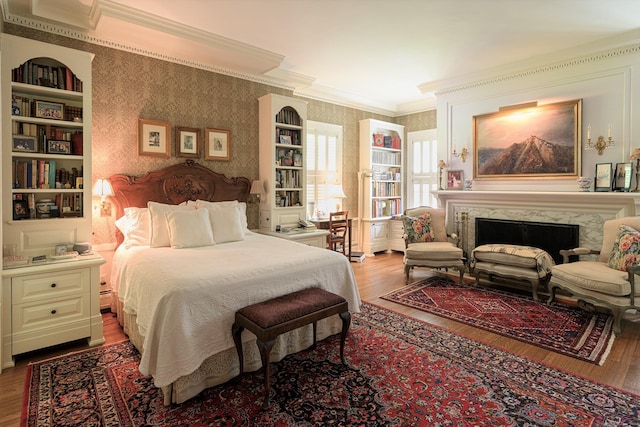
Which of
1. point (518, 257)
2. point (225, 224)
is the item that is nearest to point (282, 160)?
point (225, 224)

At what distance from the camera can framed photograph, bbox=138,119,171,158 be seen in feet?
12.7

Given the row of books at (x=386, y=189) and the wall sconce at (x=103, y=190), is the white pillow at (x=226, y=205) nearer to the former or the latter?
the wall sconce at (x=103, y=190)

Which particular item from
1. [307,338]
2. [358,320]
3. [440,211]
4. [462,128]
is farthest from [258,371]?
[462,128]

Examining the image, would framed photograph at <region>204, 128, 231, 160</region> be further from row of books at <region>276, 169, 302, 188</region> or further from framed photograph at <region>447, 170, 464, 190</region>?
framed photograph at <region>447, 170, 464, 190</region>

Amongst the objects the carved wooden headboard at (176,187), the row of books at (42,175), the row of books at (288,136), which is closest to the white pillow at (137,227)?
the carved wooden headboard at (176,187)

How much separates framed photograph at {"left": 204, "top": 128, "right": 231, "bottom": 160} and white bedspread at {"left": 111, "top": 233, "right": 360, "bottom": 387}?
152 centimetres

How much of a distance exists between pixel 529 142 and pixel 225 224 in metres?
3.99

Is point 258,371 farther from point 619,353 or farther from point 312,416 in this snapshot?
point 619,353

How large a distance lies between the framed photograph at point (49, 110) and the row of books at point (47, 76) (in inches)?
6.6

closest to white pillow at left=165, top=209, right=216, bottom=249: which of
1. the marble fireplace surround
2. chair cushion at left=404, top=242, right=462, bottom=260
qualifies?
chair cushion at left=404, top=242, right=462, bottom=260

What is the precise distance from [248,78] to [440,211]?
3.34 m

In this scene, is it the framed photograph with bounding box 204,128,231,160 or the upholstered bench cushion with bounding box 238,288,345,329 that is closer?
the upholstered bench cushion with bounding box 238,288,345,329

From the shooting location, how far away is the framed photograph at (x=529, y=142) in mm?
4273

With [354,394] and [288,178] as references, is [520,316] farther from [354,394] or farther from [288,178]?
[288,178]
